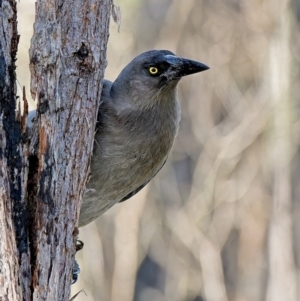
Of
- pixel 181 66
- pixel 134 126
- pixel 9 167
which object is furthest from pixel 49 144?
pixel 181 66

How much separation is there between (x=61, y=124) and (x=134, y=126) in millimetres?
982

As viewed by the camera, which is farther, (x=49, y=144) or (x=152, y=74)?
(x=152, y=74)

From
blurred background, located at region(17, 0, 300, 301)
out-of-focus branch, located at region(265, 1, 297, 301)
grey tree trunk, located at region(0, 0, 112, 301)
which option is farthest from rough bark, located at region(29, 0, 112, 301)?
out-of-focus branch, located at region(265, 1, 297, 301)

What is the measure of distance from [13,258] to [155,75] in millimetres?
1714

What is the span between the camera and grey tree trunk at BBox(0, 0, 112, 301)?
10.1ft

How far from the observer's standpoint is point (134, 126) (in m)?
4.21

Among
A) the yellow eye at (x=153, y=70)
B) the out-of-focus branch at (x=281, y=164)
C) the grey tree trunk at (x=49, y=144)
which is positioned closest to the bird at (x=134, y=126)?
the yellow eye at (x=153, y=70)

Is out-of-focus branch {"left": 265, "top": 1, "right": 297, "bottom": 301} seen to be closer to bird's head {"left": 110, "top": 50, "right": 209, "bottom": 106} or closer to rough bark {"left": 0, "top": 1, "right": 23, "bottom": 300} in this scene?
bird's head {"left": 110, "top": 50, "right": 209, "bottom": 106}

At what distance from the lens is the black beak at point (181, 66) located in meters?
4.06

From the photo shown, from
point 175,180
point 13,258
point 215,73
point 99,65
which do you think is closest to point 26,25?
point 215,73

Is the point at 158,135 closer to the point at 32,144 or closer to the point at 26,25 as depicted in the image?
the point at 32,144

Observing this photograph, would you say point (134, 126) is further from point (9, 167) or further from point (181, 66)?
point (9, 167)

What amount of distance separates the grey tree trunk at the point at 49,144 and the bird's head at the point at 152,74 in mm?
762

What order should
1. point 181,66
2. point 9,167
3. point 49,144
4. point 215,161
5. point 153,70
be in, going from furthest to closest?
1. point 215,161
2. point 153,70
3. point 181,66
4. point 49,144
5. point 9,167
